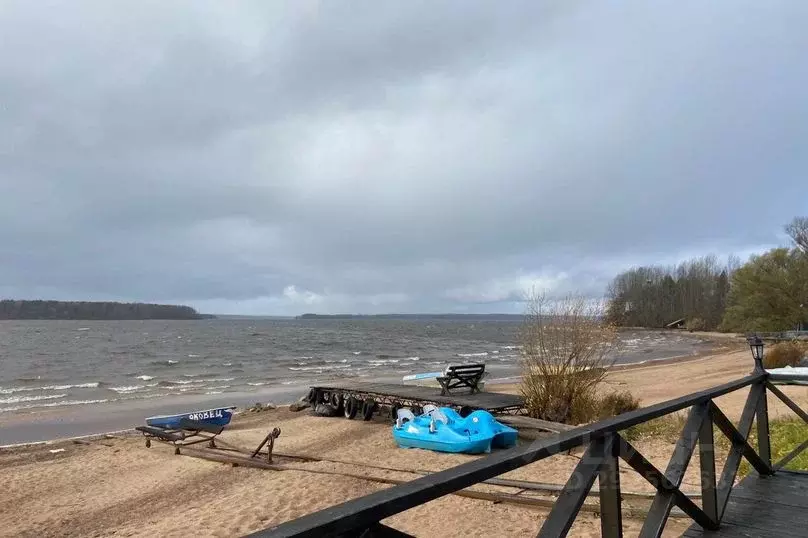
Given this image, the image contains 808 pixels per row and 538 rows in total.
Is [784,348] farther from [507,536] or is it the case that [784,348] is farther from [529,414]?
[507,536]

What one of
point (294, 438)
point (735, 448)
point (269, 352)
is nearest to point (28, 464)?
point (294, 438)

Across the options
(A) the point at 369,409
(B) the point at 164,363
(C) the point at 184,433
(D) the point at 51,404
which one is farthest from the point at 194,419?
(B) the point at 164,363

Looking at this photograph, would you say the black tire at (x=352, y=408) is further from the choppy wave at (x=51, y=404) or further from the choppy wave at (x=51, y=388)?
the choppy wave at (x=51, y=388)

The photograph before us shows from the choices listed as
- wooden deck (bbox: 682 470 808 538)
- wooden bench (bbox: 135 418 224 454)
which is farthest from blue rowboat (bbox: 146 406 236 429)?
wooden deck (bbox: 682 470 808 538)

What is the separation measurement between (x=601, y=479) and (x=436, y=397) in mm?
12460

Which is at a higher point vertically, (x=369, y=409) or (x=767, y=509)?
(x=767, y=509)

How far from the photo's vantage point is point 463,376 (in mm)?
16875

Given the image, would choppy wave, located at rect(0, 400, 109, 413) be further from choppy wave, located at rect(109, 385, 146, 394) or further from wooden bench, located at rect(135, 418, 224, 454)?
wooden bench, located at rect(135, 418, 224, 454)

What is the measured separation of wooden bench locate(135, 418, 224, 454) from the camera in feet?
44.9

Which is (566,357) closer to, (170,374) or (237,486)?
(237,486)

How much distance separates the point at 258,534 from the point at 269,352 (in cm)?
5104

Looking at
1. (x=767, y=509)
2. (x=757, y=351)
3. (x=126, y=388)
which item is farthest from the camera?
(x=126, y=388)

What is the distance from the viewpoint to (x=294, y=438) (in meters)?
14.0

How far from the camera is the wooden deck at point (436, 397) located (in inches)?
540
